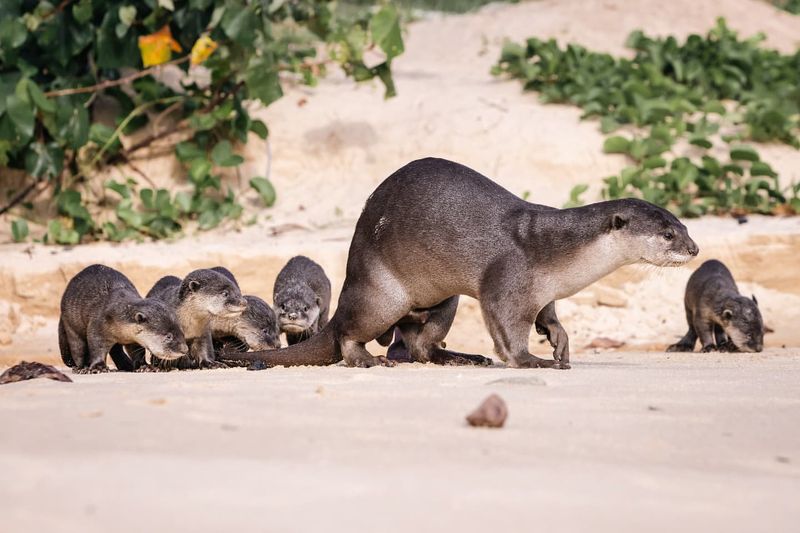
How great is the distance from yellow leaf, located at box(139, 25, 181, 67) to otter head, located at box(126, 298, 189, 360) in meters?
3.91

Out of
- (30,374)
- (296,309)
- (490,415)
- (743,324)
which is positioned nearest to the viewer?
(490,415)

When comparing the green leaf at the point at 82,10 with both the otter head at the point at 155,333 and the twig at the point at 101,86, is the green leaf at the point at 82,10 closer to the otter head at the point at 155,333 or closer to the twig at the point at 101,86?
the twig at the point at 101,86

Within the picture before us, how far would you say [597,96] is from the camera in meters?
10.4

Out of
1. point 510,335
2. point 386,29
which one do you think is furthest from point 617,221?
point 386,29

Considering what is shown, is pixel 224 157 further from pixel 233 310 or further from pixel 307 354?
pixel 307 354

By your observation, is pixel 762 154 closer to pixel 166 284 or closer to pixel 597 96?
pixel 597 96

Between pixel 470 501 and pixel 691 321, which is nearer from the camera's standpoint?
pixel 470 501

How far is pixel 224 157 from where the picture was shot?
31.7 feet

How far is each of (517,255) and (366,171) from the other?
494cm

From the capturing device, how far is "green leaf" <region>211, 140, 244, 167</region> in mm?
9641

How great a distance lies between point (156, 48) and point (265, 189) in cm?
151

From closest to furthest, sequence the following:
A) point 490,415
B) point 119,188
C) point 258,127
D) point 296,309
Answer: point 490,415, point 296,309, point 119,188, point 258,127

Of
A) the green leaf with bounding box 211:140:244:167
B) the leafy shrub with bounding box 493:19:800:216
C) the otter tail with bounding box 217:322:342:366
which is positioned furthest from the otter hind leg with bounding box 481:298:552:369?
the green leaf with bounding box 211:140:244:167

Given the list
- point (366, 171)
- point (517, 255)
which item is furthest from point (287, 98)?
point (517, 255)
